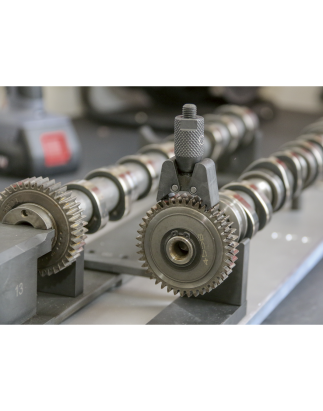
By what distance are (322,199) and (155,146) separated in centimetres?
95

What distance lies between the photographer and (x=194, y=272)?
1554 mm

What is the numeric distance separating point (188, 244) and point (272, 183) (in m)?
0.60

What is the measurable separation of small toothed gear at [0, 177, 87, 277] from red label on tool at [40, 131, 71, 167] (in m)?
1.38

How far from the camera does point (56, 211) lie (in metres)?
1.64

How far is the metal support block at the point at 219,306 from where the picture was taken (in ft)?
5.49

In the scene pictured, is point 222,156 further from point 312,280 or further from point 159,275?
point 159,275

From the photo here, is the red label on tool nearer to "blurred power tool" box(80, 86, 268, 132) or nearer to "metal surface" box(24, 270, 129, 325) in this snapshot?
"metal surface" box(24, 270, 129, 325)

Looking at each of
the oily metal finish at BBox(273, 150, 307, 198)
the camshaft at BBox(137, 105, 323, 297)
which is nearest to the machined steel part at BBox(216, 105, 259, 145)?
the oily metal finish at BBox(273, 150, 307, 198)

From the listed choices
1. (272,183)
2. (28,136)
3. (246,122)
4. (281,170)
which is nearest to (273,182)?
(272,183)

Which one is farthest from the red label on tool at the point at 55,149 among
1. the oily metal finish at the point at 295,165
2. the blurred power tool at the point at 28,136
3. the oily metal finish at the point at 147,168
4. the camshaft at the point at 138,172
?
the oily metal finish at the point at 295,165

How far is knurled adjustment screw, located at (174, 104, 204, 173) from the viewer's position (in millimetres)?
1476

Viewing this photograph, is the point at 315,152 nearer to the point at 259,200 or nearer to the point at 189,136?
the point at 259,200

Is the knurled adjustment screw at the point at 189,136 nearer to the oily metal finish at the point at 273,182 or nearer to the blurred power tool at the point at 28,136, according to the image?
the oily metal finish at the point at 273,182
